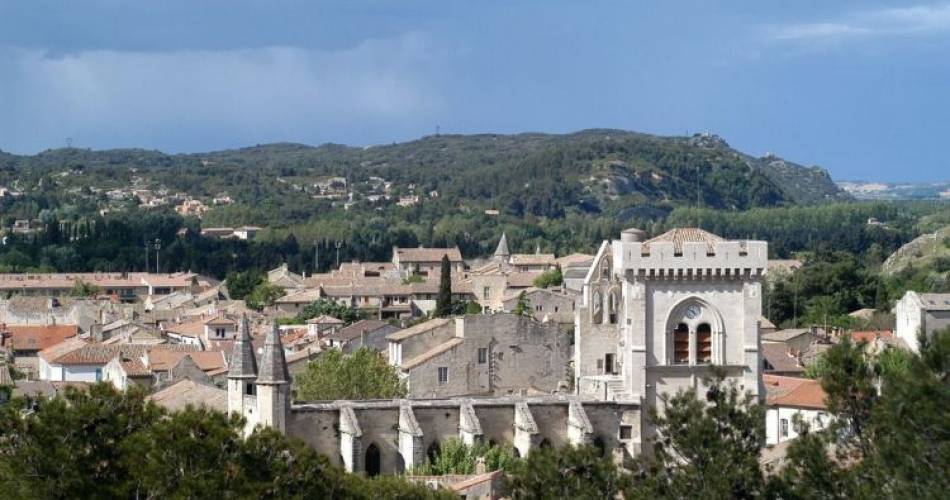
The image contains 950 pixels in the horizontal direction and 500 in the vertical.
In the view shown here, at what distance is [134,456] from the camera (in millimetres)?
38719

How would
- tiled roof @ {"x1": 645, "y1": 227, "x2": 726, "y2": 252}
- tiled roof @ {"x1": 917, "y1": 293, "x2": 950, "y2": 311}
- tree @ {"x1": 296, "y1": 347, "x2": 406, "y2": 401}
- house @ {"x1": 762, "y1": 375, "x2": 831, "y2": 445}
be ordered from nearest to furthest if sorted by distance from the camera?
tiled roof @ {"x1": 645, "y1": 227, "x2": 726, "y2": 252}, house @ {"x1": 762, "y1": 375, "x2": 831, "y2": 445}, tree @ {"x1": 296, "y1": 347, "x2": 406, "y2": 401}, tiled roof @ {"x1": 917, "y1": 293, "x2": 950, "y2": 311}

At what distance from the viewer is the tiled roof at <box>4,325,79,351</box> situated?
98750mm

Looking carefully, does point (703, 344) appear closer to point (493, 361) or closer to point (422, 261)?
point (493, 361)

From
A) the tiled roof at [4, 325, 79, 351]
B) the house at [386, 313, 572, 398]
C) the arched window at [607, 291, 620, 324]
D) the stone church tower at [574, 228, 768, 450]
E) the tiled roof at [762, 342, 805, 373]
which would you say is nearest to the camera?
the stone church tower at [574, 228, 768, 450]

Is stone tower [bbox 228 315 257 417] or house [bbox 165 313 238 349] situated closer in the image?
stone tower [bbox 228 315 257 417]

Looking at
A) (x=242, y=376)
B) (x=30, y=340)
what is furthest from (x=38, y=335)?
(x=242, y=376)

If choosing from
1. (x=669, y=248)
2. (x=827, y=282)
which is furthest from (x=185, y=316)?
(x=669, y=248)

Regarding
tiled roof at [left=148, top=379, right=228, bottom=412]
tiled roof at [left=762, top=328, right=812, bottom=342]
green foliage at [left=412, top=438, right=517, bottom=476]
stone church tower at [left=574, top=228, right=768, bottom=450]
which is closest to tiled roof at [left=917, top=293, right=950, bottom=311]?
tiled roof at [left=762, top=328, right=812, bottom=342]

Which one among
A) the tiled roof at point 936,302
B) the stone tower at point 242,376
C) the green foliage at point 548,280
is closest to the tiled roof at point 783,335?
the tiled roof at point 936,302

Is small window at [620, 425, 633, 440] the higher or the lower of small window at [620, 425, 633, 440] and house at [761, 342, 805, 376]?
the lower

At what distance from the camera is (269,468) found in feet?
130

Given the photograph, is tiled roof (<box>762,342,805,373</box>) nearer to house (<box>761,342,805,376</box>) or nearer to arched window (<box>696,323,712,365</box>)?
house (<box>761,342,805,376</box>)

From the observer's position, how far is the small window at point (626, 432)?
54.0m

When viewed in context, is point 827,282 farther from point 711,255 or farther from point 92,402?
point 92,402
